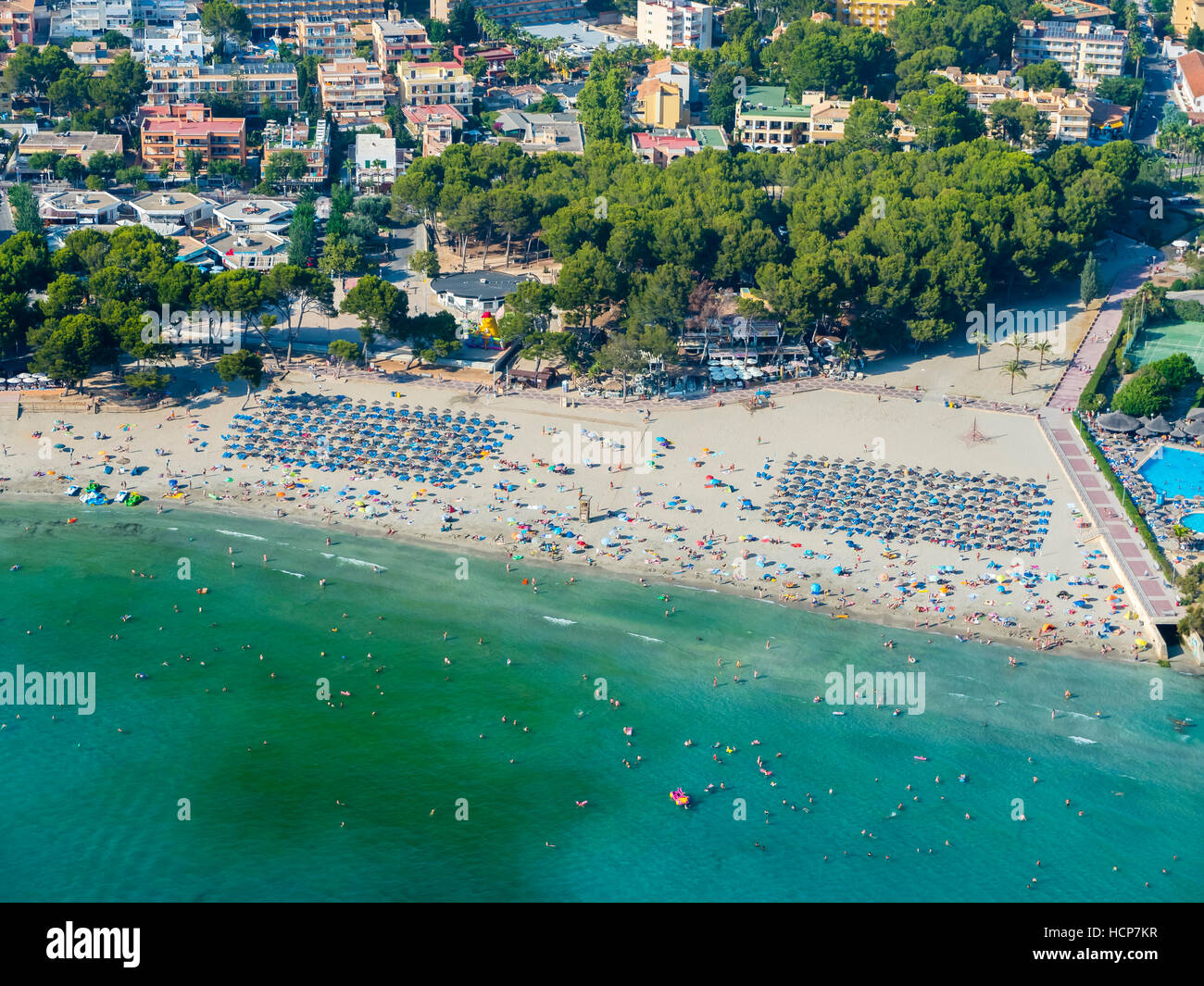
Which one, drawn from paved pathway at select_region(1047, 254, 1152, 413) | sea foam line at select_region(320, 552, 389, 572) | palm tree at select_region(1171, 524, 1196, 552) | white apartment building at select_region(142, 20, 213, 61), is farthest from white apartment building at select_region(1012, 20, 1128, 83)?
sea foam line at select_region(320, 552, 389, 572)

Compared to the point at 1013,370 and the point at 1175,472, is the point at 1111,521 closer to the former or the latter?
the point at 1175,472

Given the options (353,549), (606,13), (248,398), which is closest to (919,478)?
(353,549)

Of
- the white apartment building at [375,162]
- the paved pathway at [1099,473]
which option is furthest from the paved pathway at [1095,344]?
the white apartment building at [375,162]

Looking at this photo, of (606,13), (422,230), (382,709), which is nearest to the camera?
(382,709)

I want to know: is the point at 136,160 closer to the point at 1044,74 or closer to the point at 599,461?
the point at 599,461

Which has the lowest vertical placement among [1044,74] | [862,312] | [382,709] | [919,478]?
[382,709]
